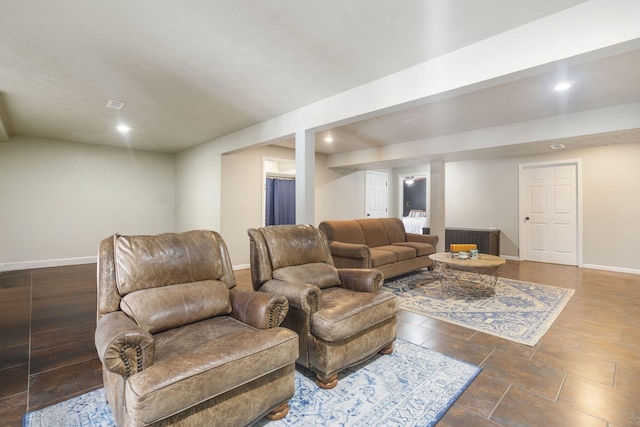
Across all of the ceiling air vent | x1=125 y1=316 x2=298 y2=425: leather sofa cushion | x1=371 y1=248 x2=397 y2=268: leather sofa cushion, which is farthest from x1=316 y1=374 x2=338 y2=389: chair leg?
the ceiling air vent

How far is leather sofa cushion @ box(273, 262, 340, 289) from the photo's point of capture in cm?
249

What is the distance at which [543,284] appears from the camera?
448cm

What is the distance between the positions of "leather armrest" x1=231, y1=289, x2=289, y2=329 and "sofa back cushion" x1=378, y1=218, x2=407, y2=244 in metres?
3.85

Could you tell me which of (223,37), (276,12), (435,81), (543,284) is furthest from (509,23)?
(543,284)

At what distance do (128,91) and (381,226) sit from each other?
4201 millimetres

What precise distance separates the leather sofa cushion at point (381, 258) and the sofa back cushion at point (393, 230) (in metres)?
0.89

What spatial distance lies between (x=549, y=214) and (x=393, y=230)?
11.2 ft

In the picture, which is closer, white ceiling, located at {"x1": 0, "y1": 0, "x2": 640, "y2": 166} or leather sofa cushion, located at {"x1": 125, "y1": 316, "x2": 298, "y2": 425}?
leather sofa cushion, located at {"x1": 125, "y1": 316, "x2": 298, "y2": 425}

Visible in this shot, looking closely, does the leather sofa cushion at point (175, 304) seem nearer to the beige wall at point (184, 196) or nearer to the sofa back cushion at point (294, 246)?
the sofa back cushion at point (294, 246)

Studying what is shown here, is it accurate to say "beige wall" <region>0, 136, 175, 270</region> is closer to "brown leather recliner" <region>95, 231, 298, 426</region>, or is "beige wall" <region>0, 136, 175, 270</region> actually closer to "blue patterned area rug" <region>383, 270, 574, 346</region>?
"brown leather recliner" <region>95, 231, 298, 426</region>

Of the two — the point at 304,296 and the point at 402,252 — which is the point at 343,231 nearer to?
the point at 402,252

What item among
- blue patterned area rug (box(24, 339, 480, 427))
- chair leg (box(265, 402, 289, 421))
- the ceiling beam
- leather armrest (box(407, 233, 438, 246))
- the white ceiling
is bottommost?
blue patterned area rug (box(24, 339, 480, 427))

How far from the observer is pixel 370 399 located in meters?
1.86

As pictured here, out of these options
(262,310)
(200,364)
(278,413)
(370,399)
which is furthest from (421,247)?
(200,364)
